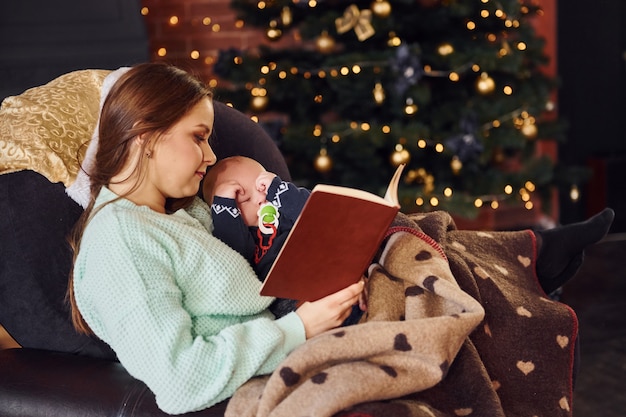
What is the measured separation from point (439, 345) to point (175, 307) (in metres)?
0.42

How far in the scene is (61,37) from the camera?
3623 mm

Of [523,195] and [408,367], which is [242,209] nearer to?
[408,367]

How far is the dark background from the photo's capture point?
360cm

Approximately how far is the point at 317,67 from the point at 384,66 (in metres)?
0.32

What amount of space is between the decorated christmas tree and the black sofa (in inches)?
70.3

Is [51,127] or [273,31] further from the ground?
[51,127]

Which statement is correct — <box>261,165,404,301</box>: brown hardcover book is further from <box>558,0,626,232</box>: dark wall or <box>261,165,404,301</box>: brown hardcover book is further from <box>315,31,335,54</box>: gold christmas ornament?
<box>558,0,626,232</box>: dark wall

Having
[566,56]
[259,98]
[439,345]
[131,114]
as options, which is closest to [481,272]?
[439,345]

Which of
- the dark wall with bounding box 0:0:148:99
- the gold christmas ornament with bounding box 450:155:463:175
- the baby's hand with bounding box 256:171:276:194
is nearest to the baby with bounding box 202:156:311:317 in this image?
the baby's hand with bounding box 256:171:276:194

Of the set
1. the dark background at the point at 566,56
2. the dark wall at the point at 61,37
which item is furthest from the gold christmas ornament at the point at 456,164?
the dark wall at the point at 61,37

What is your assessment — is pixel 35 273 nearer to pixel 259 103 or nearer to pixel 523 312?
pixel 523 312

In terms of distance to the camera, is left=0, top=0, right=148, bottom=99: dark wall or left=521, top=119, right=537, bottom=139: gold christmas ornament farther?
left=0, top=0, right=148, bottom=99: dark wall

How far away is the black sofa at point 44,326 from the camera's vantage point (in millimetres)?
1276

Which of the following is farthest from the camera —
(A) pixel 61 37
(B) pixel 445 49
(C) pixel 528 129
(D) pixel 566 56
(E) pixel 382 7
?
(D) pixel 566 56
